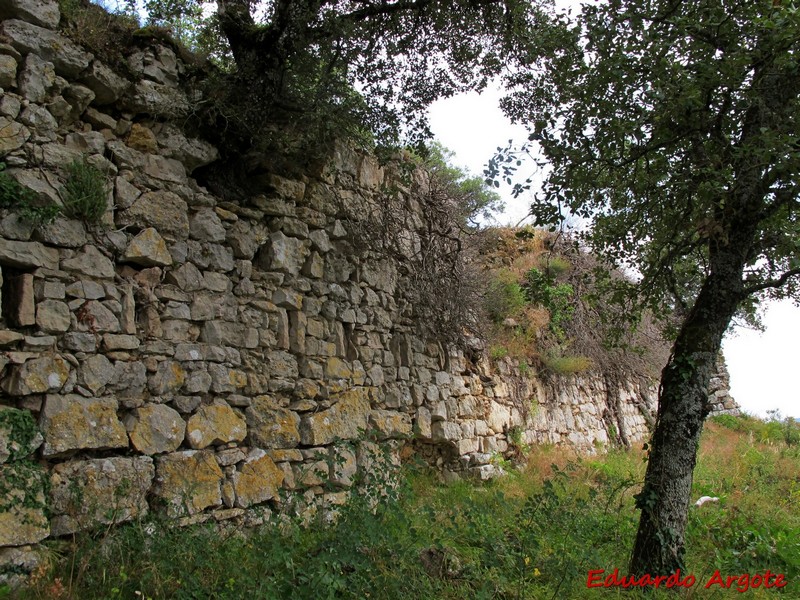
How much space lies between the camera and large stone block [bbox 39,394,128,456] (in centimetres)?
402

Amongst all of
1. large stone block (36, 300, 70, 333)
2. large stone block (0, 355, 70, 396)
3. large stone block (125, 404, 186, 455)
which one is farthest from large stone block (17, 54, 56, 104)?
large stone block (125, 404, 186, 455)

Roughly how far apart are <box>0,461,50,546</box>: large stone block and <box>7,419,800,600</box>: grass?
0.64 feet

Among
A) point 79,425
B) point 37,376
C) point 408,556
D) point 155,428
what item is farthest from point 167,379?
point 408,556

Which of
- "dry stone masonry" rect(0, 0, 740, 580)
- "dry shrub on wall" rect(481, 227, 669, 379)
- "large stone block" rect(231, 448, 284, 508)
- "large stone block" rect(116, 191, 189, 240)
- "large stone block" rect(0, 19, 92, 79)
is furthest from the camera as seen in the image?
"dry shrub on wall" rect(481, 227, 669, 379)

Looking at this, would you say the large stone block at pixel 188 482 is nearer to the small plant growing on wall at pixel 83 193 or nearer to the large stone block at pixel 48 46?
the small plant growing on wall at pixel 83 193

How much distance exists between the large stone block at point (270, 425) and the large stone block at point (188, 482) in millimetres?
514

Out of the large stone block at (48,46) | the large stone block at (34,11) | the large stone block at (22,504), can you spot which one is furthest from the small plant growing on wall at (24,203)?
the large stone block at (22,504)

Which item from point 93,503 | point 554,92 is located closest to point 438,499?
point 93,503

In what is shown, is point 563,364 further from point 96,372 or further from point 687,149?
Answer: point 96,372

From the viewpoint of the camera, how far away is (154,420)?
464 centimetres

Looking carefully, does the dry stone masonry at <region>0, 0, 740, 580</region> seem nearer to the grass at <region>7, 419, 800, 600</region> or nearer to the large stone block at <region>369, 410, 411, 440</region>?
the large stone block at <region>369, 410, 411, 440</region>

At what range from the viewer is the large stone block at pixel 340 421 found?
5.88 meters

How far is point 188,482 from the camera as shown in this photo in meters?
4.69

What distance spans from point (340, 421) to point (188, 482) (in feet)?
6.20
